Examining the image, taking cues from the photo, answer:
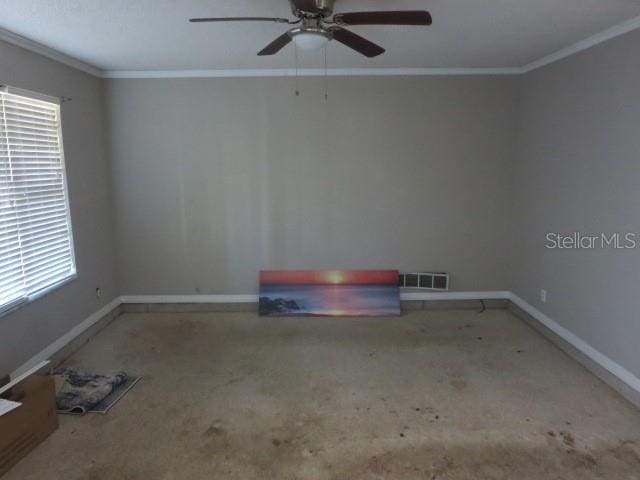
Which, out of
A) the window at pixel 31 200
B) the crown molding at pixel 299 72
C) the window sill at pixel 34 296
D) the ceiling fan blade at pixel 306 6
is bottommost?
the window sill at pixel 34 296

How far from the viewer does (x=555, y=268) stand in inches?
145

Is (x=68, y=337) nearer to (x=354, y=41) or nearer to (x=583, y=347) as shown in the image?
(x=354, y=41)

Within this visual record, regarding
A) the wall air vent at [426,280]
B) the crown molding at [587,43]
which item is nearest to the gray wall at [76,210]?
the wall air vent at [426,280]

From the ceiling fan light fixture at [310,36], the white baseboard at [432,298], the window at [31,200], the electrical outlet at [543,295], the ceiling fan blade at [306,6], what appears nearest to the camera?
the ceiling fan blade at [306,6]

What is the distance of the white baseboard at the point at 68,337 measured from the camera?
9.96 feet

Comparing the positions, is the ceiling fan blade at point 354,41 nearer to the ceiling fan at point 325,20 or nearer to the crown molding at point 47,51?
the ceiling fan at point 325,20

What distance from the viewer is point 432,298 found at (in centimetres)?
452

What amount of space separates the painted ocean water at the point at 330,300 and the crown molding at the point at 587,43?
245 centimetres

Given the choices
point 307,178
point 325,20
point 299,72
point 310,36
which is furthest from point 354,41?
point 307,178

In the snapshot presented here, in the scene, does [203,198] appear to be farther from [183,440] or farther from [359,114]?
[183,440]

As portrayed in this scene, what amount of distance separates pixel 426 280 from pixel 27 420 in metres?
3.49

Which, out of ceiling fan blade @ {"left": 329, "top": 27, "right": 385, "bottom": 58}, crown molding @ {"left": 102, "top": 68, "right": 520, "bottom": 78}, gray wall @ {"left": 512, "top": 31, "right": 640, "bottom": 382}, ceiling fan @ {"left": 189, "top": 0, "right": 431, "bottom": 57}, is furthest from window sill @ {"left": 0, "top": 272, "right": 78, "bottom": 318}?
gray wall @ {"left": 512, "top": 31, "right": 640, "bottom": 382}

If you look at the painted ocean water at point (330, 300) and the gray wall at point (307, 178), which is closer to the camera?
the gray wall at point (307, 178)

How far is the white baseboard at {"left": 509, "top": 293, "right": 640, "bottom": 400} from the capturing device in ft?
9.26
